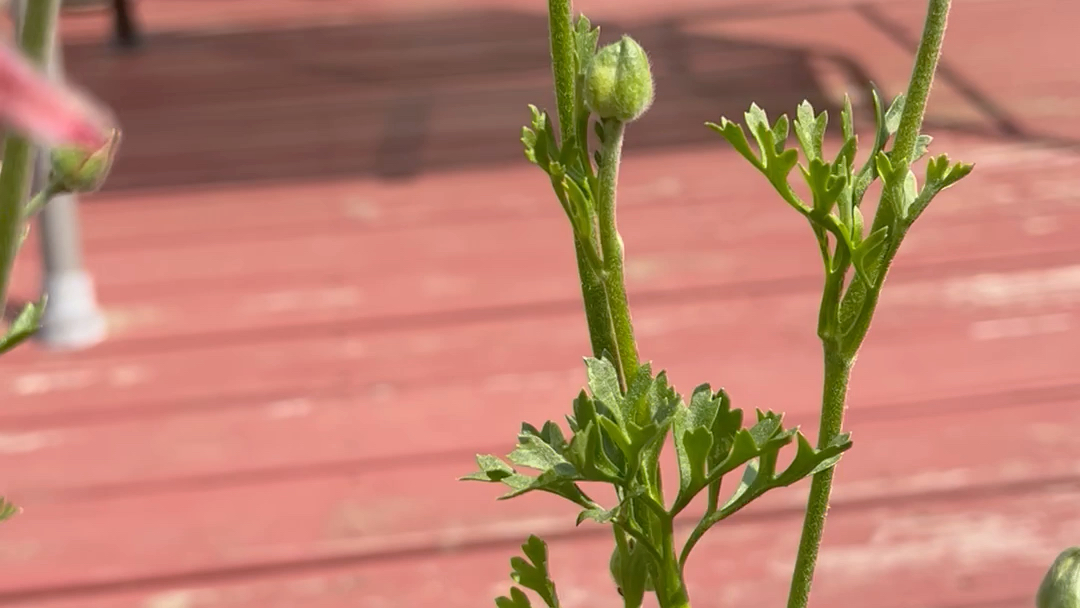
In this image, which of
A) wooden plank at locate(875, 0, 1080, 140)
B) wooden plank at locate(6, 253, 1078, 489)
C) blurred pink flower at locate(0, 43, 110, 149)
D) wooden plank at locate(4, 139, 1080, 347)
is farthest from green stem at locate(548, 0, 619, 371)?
wooden plank at locate(875, 0, 1080, 140)

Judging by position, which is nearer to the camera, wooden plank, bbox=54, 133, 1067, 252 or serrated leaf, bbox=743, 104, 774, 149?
serrated leaf, bbox=743, 104, 774, 149

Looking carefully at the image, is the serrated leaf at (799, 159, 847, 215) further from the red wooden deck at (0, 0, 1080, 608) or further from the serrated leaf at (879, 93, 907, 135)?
the red wooden deck at (0, 0, 1080, 608)

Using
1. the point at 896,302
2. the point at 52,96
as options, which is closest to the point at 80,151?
the point at 52,96

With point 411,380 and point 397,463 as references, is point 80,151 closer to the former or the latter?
point 397,463

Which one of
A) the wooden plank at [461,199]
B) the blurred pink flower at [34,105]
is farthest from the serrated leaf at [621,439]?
the wooden plank at [461,199]

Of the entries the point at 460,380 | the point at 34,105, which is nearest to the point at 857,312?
the point at 34,105
